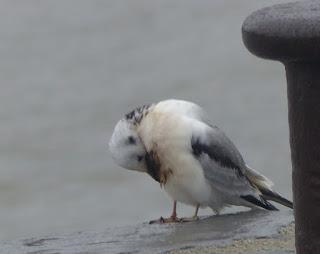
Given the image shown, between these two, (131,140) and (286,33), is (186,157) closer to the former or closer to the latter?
(131,140)

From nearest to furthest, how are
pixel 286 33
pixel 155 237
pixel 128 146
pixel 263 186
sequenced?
pixel 286 33
pixel 155 237
pixel 128 146
pixel 263 186

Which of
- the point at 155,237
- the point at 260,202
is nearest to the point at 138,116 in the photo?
the point at 260,202

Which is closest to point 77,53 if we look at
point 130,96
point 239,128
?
point 130,96

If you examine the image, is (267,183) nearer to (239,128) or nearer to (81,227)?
(81,227)

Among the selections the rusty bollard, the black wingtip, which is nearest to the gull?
the black wingtip

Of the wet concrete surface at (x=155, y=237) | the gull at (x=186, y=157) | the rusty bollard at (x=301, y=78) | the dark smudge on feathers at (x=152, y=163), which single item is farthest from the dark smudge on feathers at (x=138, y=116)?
the rusty bollard at (x=301, y=78)

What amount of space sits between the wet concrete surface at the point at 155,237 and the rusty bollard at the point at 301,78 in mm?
1159

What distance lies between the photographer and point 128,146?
568 cm

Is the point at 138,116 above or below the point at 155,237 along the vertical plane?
above

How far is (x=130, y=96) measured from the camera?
12602 millimetres

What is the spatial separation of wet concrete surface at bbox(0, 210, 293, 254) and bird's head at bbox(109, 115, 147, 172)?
0.62 metres

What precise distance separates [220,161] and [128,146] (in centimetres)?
42

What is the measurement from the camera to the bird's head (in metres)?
Answer: 5.64

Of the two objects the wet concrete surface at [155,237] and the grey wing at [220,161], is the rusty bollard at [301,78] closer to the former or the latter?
the wet concrete surface at [155,237]
